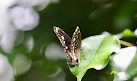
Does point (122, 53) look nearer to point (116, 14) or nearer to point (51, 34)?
point (116, 14)

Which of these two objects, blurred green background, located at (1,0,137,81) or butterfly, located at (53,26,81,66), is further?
blurred green background, located at (1,0,137,81)

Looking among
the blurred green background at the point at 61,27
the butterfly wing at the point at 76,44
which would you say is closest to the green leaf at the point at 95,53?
the butterfly wing at the point at 76,44

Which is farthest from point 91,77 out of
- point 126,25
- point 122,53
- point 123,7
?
point 122,53

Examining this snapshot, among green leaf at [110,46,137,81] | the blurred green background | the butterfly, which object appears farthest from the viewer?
the blurred green background

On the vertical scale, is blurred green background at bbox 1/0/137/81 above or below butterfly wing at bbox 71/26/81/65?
below

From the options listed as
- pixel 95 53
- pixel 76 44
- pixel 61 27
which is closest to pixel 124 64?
pixel 95 53

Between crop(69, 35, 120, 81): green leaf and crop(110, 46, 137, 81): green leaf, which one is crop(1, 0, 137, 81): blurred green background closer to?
crop(69, 35, 120, 81): green leaf

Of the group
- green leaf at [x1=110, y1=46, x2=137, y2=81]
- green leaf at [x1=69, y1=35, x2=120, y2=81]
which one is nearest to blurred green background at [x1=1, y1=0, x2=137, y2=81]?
green leaf at [x1=69, y1=35, x2=120, y2=81]

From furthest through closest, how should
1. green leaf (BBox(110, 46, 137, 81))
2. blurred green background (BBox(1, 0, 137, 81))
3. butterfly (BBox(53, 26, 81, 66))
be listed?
blurred green background (BBox(1, 0, 137, 81)) < butterfly (BBox(53, 26, 81, 66)) < green leaf (BBox(110, 46, 137, 81))
